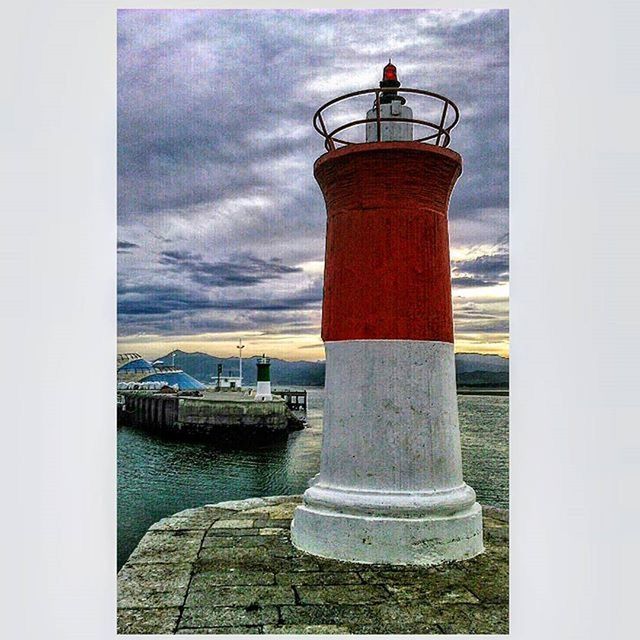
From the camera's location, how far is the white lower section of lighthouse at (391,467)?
3988 mm

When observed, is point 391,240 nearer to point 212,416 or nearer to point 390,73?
point 390,73

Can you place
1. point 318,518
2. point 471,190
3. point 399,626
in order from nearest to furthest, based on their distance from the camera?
point 399,626, point 318,518, point 471,190

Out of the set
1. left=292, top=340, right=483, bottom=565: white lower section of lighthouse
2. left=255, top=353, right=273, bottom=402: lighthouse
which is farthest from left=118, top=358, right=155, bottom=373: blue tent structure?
left=292, top=340, right=483, bottom=565: white lower section of lighthouse

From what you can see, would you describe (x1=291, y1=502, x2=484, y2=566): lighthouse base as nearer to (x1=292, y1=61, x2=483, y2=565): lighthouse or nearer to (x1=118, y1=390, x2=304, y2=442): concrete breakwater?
(x1=292, y1=61, x2=483, y2=565): lighthouse

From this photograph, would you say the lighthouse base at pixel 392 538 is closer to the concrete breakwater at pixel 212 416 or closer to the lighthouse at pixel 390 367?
the lighthouse at pixel 390 367

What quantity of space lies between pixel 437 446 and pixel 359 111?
2.01 metres

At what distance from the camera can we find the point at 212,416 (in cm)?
1889

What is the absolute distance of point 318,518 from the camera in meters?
4.12

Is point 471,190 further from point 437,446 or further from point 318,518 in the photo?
point 318,518

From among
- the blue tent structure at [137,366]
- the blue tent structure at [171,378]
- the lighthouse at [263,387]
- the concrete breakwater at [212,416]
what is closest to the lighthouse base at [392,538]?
the blue tent structure at [137,366]

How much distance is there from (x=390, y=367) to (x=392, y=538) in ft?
2.82

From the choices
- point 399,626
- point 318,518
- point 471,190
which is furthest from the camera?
point 471,190

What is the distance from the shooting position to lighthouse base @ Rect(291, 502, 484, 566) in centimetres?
396

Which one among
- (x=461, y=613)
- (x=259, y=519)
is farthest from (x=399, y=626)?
(x=259, y=519)
